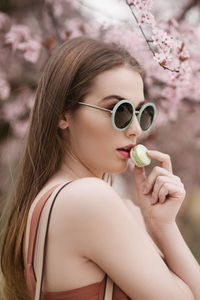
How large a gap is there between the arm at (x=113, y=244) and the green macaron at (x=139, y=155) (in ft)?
1.08

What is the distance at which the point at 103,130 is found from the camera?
66.9 inches

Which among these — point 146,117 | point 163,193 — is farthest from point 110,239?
point 146,117

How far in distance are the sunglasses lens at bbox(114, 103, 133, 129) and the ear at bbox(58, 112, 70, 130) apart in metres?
0.24

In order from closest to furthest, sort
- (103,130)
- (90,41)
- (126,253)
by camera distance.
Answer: (126,253) → (103,130) → (90,41)

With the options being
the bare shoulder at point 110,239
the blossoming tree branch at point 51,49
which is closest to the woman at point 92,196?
the bare shoulder at point 110,239

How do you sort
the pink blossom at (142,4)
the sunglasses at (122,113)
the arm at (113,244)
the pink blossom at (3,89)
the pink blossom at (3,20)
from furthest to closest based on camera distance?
the pink blossom at (3,20), the pink blossom at (3,89), the pink blossom at (142,4), the sunglasses at (122,113), the arm at (113,244)

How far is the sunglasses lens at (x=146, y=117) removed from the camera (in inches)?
71.7

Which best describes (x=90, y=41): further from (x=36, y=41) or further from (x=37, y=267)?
(x=36, y=41)

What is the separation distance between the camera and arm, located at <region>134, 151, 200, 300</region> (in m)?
1.73

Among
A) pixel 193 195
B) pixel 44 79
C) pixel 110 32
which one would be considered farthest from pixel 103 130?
pixel 193 195

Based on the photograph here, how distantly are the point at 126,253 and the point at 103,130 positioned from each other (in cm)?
52

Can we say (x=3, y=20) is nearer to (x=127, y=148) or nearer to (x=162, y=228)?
(x=127, y=148)

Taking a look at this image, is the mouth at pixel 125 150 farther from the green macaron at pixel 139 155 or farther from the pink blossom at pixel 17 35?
the pink blossom at pixel 17 35

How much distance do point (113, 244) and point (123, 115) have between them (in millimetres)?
532
